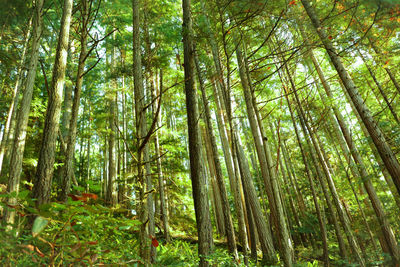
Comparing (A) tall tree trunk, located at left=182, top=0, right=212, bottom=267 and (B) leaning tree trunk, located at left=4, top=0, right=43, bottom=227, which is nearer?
(A) tall tree trunk, located at left=182, top=0, right=212, bottom=267

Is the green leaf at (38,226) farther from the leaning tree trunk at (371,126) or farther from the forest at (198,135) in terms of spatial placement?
the leaning tree trunk at (371,126)

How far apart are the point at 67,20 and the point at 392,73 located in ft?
31.5

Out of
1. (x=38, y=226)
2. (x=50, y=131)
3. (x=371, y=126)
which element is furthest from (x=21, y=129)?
(x=371, y=126)

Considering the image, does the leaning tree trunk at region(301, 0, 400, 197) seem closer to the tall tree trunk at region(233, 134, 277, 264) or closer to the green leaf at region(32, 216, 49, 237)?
the tall tree trunk at region(233, 134, 277, 264)

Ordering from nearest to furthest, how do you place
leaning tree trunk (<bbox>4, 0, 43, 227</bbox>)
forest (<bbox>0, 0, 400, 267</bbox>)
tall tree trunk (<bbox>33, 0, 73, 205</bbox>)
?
forest (<bbox>0, 0, 400, 267</bbox>), tall tree trunk (<bbox>33, 0, 73, 205</bbox>), leaning tree trunk (<bbox>4, 0, 43, 227</bbox>)

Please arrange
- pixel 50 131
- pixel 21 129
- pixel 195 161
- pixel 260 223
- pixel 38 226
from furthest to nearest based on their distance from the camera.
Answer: pixel 21 129 < pixel 260 223 < pixel 50 131 < pixel 195 161 < pixel 38 226

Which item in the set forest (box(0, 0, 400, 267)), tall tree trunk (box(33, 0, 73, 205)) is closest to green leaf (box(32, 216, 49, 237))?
forest (box(0, 0, 400, 267))

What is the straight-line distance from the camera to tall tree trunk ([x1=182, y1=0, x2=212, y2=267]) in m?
2.73

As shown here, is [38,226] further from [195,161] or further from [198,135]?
[198,135]

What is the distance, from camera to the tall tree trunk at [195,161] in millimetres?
2729

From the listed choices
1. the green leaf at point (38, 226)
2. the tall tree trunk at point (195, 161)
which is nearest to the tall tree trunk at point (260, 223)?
the tall tree trunk at point (195, 161)

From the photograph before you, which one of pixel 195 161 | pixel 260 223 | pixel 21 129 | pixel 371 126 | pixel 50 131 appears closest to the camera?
pixel 195 161

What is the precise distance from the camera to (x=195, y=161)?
9.77 ft

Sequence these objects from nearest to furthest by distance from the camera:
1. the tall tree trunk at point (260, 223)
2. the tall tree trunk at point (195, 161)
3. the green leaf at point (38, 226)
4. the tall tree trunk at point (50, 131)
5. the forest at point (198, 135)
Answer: the green leaf at point (38, 226), the forest at point (198, 135), the tall tree trunk at point (195, 161), the tall tree trunk at point (50, 131), the tall tree trunk at point (260, 223)
